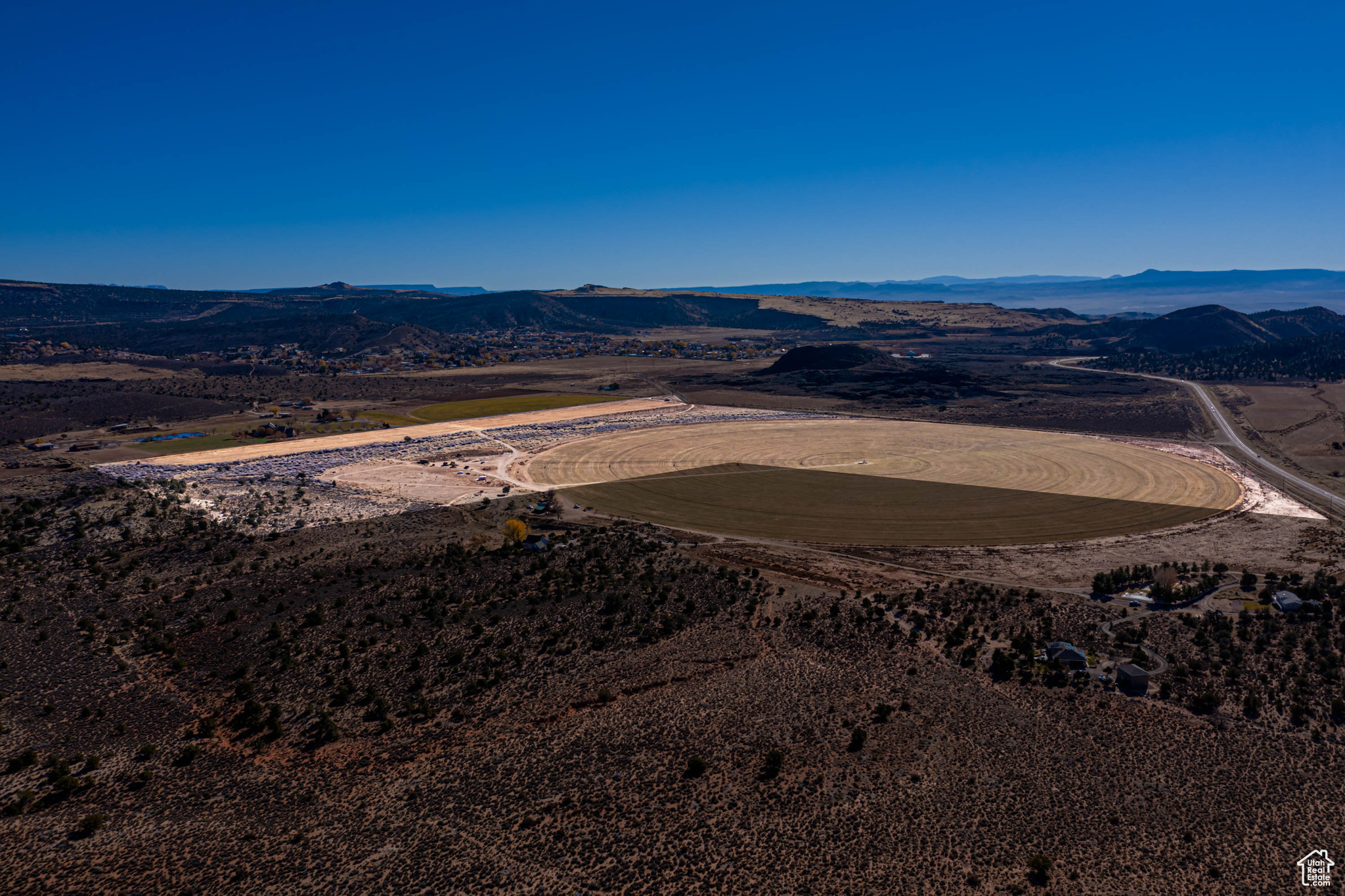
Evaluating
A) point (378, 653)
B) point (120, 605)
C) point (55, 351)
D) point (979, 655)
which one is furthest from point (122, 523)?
point (55, 351)

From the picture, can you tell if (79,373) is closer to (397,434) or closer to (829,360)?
(397,434)

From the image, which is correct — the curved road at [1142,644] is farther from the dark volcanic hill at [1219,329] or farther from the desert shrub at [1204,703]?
the dark volcanic hill at [1219,329]

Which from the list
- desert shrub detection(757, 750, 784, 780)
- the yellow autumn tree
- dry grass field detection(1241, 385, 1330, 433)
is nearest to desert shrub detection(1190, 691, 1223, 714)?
desert shrub detection(757, 750, 784, 780)

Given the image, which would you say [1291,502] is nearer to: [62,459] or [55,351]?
[62,459]

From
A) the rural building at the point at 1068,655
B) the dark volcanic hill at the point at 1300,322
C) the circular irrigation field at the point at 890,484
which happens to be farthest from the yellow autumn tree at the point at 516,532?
the dark volcanic hill at the point at 1300,322

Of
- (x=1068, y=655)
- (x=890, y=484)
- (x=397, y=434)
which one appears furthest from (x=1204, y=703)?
(x=397, y=434)

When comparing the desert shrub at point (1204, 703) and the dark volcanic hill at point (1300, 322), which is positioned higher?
the dark volcanic hill at point (1300, 322)

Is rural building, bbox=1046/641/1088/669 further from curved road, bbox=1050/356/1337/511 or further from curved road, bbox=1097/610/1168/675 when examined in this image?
curved road, bbox=1050/356/1337/511
